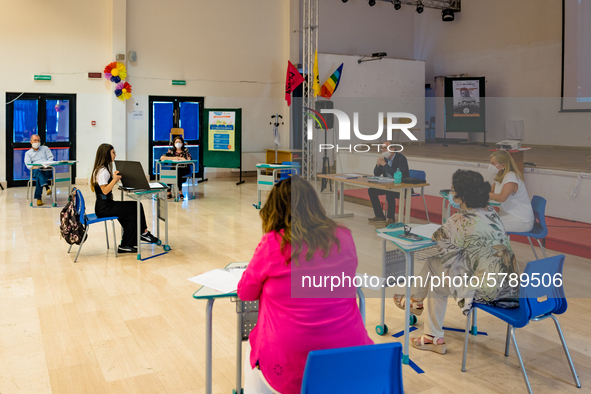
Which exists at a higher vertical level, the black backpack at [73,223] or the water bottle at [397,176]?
the water bottle at [397,176]

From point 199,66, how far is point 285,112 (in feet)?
8.00

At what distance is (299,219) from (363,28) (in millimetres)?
12394

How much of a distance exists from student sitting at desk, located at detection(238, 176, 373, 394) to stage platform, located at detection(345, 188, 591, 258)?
74 cm

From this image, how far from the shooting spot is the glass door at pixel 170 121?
37.3ft

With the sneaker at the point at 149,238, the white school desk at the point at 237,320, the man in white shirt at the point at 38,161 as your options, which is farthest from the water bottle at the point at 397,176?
the man in white shirt at the point at 38,161

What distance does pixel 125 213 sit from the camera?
5148 mm

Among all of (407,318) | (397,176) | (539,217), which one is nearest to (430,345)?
(407,318)

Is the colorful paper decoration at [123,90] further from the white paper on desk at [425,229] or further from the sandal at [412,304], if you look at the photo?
the white paper on desk at [425,229]

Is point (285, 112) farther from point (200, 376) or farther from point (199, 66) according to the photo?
point (200, 376)

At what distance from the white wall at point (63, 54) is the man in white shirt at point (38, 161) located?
1732 millimetres

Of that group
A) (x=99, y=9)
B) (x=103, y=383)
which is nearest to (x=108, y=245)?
(x=103, y=383)

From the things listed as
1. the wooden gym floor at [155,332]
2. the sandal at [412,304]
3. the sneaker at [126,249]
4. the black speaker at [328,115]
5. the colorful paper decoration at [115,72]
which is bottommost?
the wooden gym floor at [155,332]

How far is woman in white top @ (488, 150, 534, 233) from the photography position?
8.79ft

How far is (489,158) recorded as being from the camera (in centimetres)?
269
